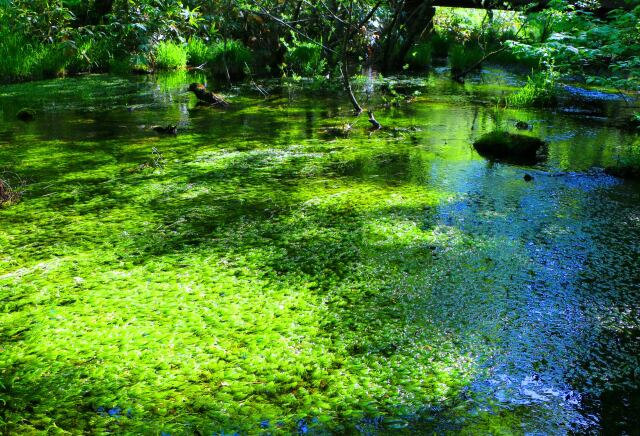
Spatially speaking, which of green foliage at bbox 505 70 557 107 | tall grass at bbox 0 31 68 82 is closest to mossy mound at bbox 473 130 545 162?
green foliage at bbox 505 70 557 107

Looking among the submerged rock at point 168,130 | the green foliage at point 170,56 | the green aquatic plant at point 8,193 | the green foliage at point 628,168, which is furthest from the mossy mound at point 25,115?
the green foliage at point 628,168

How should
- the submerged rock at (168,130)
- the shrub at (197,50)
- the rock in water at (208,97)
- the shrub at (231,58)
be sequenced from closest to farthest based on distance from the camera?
the submerged rock at (168,130)
the rock in water at (208,97)
the shrub at (231,58)
the shrub at (197,50)

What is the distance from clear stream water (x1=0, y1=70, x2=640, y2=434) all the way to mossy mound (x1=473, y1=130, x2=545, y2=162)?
0.47ft

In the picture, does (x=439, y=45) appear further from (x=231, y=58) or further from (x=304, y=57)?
(x=231, y=58)

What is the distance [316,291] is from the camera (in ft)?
6.29

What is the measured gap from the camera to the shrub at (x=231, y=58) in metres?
8.60

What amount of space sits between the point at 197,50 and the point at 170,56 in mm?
607

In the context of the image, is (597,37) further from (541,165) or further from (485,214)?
(485,214)

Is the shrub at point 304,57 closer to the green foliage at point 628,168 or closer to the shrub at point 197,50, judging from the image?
the shrub at point 197,50

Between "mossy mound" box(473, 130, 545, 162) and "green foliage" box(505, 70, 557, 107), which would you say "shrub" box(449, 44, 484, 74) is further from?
"mossy mound" box(473, 130, 545, 162)

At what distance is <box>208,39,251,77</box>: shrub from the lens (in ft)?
28.2

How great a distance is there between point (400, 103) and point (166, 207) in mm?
3958

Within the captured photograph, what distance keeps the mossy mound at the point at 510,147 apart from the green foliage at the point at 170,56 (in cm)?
651

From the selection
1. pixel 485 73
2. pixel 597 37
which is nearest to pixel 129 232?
pixel 597 37
